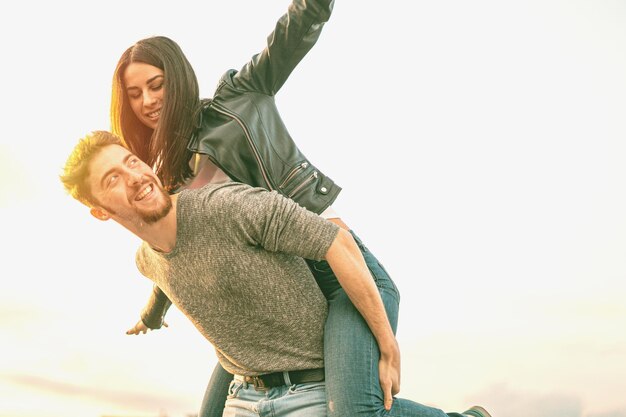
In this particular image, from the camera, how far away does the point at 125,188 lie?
156 inches

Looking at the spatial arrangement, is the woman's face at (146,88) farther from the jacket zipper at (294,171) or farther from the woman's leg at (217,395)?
the woman's leg at (217,395)

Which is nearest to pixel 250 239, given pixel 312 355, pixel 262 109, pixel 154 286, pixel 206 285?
pixel 206 285

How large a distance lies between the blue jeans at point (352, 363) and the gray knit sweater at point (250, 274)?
0.10 m

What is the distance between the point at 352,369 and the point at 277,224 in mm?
725

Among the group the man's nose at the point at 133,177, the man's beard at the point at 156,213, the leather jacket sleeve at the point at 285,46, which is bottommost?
the man's beard at the point at 156,213

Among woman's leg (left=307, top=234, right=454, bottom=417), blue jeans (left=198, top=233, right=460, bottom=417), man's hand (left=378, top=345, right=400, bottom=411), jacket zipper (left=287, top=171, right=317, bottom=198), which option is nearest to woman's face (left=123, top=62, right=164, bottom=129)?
jacket zipper (left=287, top=171, right=317, bottom=198)

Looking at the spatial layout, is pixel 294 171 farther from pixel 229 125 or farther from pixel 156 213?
pixel 156 213

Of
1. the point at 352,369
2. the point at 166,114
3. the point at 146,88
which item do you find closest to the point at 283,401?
the point at 352,369

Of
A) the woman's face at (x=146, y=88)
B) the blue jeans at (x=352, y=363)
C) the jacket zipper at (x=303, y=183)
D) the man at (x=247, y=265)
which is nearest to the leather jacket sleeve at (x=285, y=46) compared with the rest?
the woman's face at (x=146, y=88)

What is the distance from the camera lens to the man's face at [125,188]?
389cm

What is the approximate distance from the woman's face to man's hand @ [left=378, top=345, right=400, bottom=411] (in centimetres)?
166

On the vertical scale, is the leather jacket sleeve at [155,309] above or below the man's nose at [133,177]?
below

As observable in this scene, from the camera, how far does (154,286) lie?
491cm

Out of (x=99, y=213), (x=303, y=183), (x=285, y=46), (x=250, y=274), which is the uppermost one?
(x=285, y=46)
